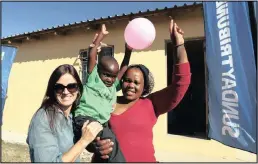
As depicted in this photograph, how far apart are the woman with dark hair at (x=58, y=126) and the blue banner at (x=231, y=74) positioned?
2.53 metres

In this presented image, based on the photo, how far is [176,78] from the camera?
202 cm

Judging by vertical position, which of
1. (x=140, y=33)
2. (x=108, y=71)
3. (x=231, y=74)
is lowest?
(x=108, y=71)

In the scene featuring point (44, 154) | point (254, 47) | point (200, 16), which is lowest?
point (44, 154)

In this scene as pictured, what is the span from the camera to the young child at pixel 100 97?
A: 76.1 inches

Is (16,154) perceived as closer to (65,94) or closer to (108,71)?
(108,71)

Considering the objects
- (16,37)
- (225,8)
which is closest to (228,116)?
(225,8)

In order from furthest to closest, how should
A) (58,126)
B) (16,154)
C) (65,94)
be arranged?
(16,154) < (65,94) < (58,126)

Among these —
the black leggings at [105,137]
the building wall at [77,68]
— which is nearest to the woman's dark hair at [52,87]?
the black leggings at [105,137]

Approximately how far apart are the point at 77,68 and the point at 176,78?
6.46 meters

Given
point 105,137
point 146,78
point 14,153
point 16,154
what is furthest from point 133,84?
point 14,153

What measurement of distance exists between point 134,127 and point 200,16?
4.98 m

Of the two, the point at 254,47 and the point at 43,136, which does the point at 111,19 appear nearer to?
the point at 254,47

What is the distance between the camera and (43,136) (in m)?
1.55

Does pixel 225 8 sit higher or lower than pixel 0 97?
higher
